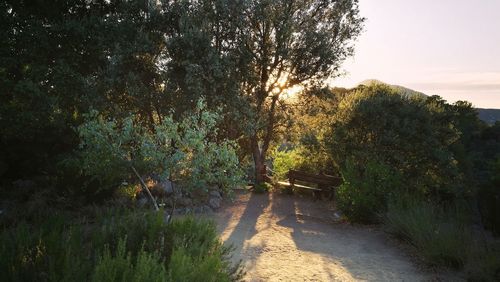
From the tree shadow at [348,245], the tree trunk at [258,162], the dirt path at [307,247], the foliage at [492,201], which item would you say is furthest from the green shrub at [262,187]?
the foliage at [492,201]

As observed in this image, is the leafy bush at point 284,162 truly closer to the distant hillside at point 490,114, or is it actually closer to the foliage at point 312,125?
the foliage at point 312,125

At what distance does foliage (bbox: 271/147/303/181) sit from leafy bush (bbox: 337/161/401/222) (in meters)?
7.17

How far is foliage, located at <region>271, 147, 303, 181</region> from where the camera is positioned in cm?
2155

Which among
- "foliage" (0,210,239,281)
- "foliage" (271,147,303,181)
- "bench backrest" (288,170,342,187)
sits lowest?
"foliage" (0,210,239,281)

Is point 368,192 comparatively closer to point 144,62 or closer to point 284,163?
point 284,163

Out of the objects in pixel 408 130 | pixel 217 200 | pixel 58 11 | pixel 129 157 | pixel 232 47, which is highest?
pixel 58 11

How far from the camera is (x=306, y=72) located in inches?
749

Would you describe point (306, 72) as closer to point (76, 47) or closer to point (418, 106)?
point (418, 106)

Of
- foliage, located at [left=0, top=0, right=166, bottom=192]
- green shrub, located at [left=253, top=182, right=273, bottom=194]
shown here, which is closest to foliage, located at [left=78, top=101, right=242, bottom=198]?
foliage, located at [left=0, top=0, right=166, bottom=192]

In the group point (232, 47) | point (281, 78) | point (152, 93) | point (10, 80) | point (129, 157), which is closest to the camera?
point (129, 157)

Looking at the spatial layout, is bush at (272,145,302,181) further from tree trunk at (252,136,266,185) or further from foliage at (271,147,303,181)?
tree trunk at (252,136,266,185)

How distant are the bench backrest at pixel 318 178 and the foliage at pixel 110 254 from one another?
10885 millimetres

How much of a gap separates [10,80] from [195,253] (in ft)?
43.5

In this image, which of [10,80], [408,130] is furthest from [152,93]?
[408,130]
